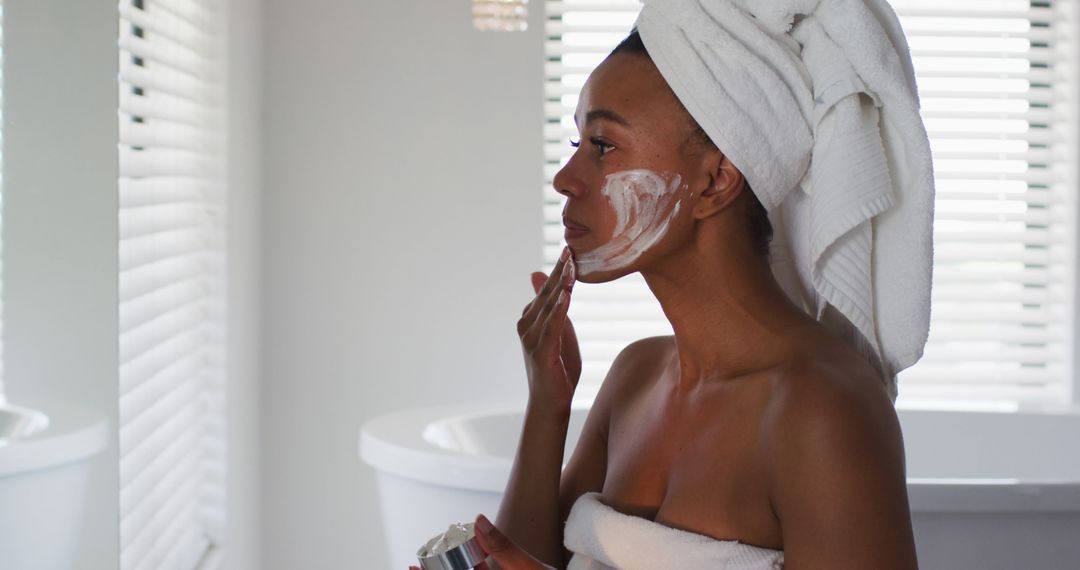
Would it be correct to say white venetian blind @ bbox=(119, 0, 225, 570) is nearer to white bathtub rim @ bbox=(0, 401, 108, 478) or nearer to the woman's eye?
white bathtub rim @ bbox=(0, 401, 108, 478)

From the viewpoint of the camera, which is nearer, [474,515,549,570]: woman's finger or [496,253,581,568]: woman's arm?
[474,515,549,570]: woman's finger

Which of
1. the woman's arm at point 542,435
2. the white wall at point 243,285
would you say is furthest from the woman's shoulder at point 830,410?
the white wall at point 243,285

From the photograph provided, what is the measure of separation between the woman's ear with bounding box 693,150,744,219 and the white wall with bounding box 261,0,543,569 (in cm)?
192

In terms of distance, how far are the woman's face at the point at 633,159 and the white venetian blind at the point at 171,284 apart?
786mm

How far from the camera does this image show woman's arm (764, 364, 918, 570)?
3.40 feet

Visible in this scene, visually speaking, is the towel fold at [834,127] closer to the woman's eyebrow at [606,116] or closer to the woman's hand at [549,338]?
the woman's eyebrow at [606,116]

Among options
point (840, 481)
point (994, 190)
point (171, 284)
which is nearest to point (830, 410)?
point (840, 481)

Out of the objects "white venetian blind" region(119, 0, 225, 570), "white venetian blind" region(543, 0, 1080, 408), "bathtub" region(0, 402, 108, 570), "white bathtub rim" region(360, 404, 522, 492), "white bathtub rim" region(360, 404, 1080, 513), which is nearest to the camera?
"bathtub" region(0, 402, 108, 570)

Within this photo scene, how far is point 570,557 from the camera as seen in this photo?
1.43 m

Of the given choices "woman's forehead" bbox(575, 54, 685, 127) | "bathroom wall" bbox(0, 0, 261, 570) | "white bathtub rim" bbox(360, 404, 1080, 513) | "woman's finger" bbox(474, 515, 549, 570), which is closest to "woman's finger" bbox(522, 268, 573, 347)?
"woman's forehead" bbox(575, 54, 685, 127)

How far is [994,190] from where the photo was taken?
10.8ft

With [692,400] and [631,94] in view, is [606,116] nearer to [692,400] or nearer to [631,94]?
[631,94]

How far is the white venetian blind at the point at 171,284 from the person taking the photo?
1.86 metres

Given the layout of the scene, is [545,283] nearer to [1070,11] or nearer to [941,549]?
[941,549]
